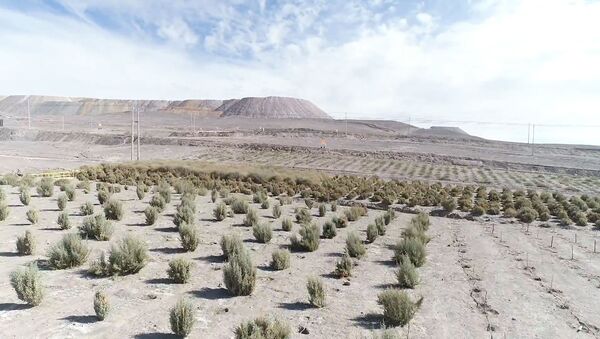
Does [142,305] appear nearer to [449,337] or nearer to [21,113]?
[449,337]

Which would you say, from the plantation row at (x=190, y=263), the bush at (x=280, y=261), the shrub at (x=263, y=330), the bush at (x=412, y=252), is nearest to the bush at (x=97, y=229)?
the plantation row at (x=190, y=263)

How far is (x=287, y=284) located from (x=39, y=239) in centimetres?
780

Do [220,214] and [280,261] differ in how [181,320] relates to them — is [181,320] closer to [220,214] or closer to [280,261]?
[280,261]

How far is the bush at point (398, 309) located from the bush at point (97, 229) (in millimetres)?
8961

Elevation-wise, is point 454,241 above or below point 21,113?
below

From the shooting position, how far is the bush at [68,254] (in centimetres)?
1032

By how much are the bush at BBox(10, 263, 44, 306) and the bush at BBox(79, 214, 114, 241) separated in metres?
5.19

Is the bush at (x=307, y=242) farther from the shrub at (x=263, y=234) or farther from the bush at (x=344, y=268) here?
the bush at (x=344, y=268)

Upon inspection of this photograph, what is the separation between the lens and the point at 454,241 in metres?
16.8

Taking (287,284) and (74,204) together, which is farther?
(74,204)

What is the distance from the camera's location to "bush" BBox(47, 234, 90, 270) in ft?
33.9

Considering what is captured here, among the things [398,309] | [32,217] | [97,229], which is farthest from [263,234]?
[32,217]

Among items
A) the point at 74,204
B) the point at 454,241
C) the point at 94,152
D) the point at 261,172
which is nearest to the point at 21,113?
the point at 94,152

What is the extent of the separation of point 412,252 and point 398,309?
480cm
